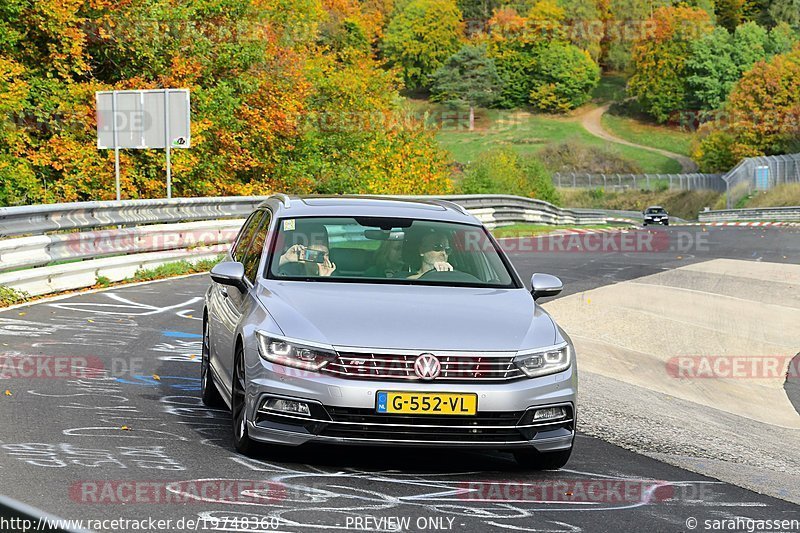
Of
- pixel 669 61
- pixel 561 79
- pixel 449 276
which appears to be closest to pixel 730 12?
pixel 561 79

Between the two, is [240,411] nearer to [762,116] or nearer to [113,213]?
[113,213]

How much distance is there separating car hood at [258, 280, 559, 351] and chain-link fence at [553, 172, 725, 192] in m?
98.1

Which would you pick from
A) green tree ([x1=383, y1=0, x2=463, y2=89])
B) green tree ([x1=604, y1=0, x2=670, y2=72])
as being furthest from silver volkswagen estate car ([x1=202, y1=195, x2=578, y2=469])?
green tree ([x1=604, y1=0, x2=670, y2=72])

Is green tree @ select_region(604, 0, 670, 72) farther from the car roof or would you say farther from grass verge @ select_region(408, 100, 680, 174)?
the car roof

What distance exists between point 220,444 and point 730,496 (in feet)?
9.34

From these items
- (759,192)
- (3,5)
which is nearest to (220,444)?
(3,5)

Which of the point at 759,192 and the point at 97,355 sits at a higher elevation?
the point at 97,355

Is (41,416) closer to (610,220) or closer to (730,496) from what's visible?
(730,496)

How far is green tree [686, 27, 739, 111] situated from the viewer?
5763 inches

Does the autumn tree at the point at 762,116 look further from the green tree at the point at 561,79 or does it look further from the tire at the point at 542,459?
the tire at the point at 542,459

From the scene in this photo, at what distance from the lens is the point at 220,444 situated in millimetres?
7434

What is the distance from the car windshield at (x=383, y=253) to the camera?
7910 mm

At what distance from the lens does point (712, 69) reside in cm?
14662

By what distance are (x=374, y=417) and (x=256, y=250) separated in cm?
218
